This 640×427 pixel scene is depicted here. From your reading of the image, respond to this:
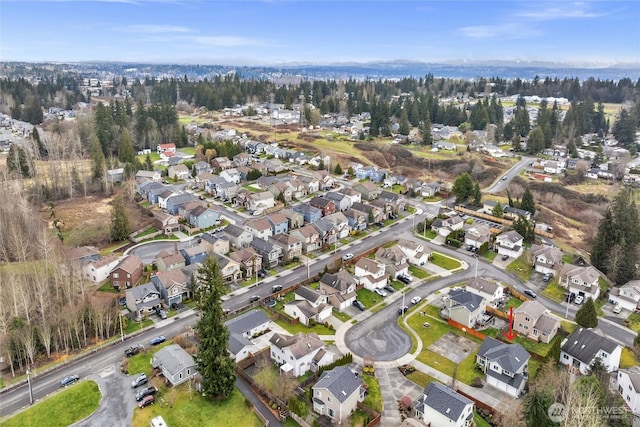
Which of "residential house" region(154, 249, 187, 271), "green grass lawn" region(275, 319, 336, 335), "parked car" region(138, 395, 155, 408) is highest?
"residential house" region(154, 249, 187, 271)

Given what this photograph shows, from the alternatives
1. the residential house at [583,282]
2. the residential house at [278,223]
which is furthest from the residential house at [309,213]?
the residential house at [583,282]

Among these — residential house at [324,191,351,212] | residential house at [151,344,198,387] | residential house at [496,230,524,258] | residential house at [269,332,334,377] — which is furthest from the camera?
residential house at [324,191,351,212]

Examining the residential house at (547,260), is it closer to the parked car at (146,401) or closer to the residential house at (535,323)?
the residential house at (535,323)

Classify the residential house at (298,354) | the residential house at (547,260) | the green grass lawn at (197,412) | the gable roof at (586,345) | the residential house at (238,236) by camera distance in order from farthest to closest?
the residential house at (238,236), the residential house at (547,260), the gable roof at (586,345), the residential house at (298,354), the green grass lawn at (197,412)

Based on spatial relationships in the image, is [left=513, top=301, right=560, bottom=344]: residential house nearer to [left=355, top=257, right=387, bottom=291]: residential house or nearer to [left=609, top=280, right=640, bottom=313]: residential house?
[left=609, top=280, right=640, bottom=313]: residential house

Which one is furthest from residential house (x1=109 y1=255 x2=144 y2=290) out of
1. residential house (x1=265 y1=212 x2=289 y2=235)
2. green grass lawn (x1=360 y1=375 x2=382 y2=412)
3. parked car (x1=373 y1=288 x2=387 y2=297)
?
green grass lawn (x1=360 y1=375 x2=382 y2=412)

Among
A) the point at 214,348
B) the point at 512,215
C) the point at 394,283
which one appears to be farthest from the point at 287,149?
the point at 214,348

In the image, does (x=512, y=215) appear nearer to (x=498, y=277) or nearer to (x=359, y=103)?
(x=498, y=277)
